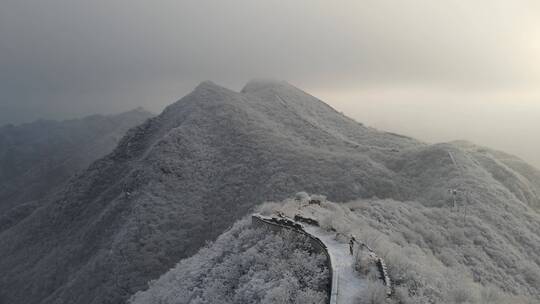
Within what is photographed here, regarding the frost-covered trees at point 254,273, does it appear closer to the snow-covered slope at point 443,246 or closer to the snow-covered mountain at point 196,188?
the snow-covered slope at point 443,246

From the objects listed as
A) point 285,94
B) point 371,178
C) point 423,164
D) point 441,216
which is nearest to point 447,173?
point 423,164

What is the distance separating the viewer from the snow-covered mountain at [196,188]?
5731cm

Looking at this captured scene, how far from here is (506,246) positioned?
41469 millimetres

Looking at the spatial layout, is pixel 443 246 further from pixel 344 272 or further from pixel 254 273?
pixel 254 273

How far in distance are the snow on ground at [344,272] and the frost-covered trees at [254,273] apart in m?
0.60

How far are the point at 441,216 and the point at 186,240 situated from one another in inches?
1383

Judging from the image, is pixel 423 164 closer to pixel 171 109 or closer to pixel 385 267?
pixel 385 267

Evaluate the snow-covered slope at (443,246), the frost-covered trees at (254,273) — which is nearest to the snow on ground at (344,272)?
the snow-covered slope at (443,246)

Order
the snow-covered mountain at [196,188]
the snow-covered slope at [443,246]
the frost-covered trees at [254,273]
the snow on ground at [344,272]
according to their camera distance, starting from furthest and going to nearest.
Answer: the snow-covered mountain at [196,188]
the snow-covered slope at [443,246]
the frost-covered trees at [254,273]
the snow on ground at [344,272]

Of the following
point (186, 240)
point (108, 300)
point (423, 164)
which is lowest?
point (108, 300)

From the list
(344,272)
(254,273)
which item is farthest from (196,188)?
(344,272)

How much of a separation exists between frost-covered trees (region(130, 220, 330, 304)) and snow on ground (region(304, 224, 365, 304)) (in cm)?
60

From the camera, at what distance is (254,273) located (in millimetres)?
20906

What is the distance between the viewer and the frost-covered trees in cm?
1752
